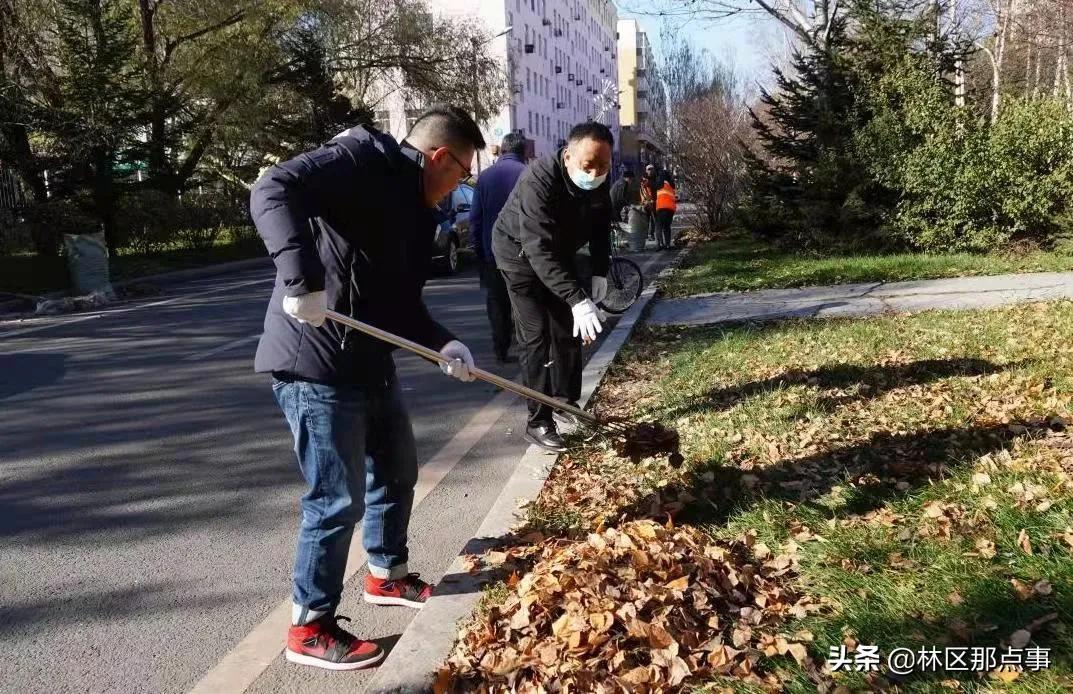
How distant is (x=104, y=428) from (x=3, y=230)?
42.8 feet

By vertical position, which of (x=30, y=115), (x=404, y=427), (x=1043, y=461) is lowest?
(x=1043, y=461)

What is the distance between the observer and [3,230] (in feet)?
54.7

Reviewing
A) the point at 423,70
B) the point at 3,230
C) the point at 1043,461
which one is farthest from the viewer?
the point at 423,70

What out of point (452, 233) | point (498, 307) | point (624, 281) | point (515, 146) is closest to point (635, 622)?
point (498, 307)

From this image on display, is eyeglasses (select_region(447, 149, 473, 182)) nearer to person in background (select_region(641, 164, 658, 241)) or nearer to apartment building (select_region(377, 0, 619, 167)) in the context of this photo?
person in background (select_region(641, 164, 658, 241))

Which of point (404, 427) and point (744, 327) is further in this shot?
point (744, 327)

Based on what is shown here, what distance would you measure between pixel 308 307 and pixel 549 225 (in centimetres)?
234

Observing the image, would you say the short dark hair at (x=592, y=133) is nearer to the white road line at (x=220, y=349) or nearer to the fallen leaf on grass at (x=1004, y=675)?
the fallen leaf on grass at (x=1004, y=675)

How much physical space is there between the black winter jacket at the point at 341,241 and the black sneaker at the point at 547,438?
2121 millimetres

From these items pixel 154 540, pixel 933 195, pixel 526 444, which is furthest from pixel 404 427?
pixel 933 195

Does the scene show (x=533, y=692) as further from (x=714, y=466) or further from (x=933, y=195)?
(x=933, y=195)

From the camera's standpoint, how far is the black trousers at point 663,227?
59.1 feet

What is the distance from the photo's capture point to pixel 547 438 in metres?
5.11

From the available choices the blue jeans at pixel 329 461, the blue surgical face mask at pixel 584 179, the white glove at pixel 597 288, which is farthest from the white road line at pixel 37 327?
the blue jeans at pixel 329 461
